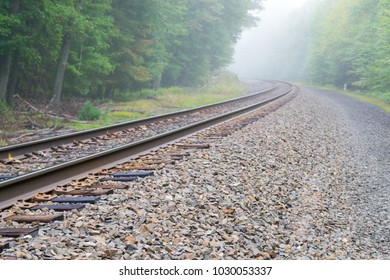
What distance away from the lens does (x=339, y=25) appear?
50469 mm

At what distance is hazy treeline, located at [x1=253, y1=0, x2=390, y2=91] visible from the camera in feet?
99.9

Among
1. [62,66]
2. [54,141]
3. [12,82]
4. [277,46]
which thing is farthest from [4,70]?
[277,46]

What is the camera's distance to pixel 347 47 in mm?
44656

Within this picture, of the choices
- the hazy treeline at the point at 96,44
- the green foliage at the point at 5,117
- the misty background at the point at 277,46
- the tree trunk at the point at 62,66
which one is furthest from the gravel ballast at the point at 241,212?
the misty background at the point at 277,46

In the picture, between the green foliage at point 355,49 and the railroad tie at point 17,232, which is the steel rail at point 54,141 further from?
the green foliage at point 355,49

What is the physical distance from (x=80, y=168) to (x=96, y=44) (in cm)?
1426

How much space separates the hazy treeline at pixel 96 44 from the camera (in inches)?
619

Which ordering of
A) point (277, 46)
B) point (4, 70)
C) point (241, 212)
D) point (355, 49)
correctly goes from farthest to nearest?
1. point (277, 46)
2. point (355, 49)
3. point (4, 70)
4. point (241, 212)

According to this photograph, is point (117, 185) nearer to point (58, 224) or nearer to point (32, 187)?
point (32, 187)

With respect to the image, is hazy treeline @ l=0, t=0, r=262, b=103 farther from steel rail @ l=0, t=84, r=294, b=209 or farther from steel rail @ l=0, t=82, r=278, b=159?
steel rail @ l=0, t=84, r=294, b=209

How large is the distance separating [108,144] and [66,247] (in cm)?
584

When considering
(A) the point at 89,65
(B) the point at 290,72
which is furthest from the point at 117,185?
(B) the point at 290,72

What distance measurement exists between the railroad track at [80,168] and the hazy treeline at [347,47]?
1989 cm

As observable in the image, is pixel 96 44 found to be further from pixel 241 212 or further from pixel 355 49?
pixel 355 49
